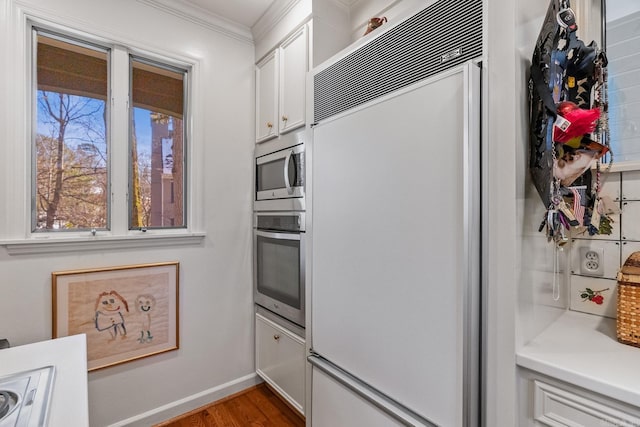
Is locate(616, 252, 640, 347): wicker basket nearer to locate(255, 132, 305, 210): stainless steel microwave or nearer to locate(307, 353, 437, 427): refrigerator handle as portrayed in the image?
locate(307, 353, 437, 427): refrigerator handle

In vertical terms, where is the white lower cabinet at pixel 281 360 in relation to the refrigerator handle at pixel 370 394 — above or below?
below

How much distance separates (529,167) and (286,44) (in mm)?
1658

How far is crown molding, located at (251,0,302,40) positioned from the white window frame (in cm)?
51

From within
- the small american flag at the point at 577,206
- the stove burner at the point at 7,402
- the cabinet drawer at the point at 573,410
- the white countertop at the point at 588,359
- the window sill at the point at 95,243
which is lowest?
the stove burner at the point at 7,402

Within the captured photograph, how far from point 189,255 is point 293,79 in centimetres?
132

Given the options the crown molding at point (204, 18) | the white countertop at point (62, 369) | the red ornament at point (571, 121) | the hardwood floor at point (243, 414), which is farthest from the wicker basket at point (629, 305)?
the crown molding at point (204, 18)

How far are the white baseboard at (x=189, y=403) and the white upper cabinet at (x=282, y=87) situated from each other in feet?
5.81

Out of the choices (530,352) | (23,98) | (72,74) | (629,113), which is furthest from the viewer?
(72,74)

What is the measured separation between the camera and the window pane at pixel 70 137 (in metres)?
1.65

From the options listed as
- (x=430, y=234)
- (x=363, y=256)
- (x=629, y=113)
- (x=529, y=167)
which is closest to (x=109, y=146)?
(x=363, y=256)

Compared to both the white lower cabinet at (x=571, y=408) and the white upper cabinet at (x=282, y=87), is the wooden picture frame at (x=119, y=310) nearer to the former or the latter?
the white upper cabinet at (x=282, y=87)

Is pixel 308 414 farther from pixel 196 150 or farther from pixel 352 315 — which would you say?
pixel 196 150

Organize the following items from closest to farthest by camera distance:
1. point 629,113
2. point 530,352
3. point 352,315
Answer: point 530,352
point 629,113
point 352,315

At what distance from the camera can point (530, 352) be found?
33.0 inches
